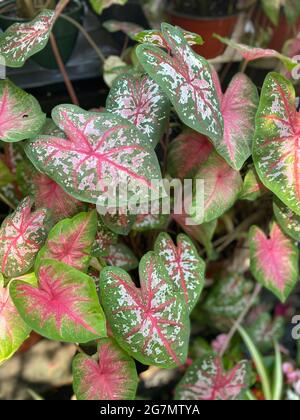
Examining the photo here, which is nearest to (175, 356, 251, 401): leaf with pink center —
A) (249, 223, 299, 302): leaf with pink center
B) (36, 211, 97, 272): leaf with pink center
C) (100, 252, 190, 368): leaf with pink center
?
(249, 223, 299, 302): leaf with pink center

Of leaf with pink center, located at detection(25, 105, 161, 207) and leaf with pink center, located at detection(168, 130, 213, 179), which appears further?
leaf with pink center, located at detection(168, 130, 213, 179)

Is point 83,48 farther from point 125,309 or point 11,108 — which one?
point 125,309

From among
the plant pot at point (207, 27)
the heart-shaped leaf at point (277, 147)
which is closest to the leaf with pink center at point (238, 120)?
the heart-shaped leaf at point (277, 147)

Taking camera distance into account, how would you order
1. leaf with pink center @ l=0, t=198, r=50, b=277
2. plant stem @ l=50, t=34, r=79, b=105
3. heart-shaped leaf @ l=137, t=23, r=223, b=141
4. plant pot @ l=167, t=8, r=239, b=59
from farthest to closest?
1. plant pot @ l=167, t=8, r=239, b=59
2. plant stem @ l=50, t=34, r=79, b=105
3. leaf with pink center @ l=0, t=198, r=50, b=277
4. heart-shaped leaf @ l=137, t=23, r=223, b=141

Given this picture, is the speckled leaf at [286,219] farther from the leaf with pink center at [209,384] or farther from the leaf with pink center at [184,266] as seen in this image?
the leaf with pink center at [209,384]

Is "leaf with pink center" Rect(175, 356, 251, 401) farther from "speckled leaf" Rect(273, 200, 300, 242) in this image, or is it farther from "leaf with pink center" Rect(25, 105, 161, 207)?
"leaf with pink center" Rect(25, 105, 161, 207)
